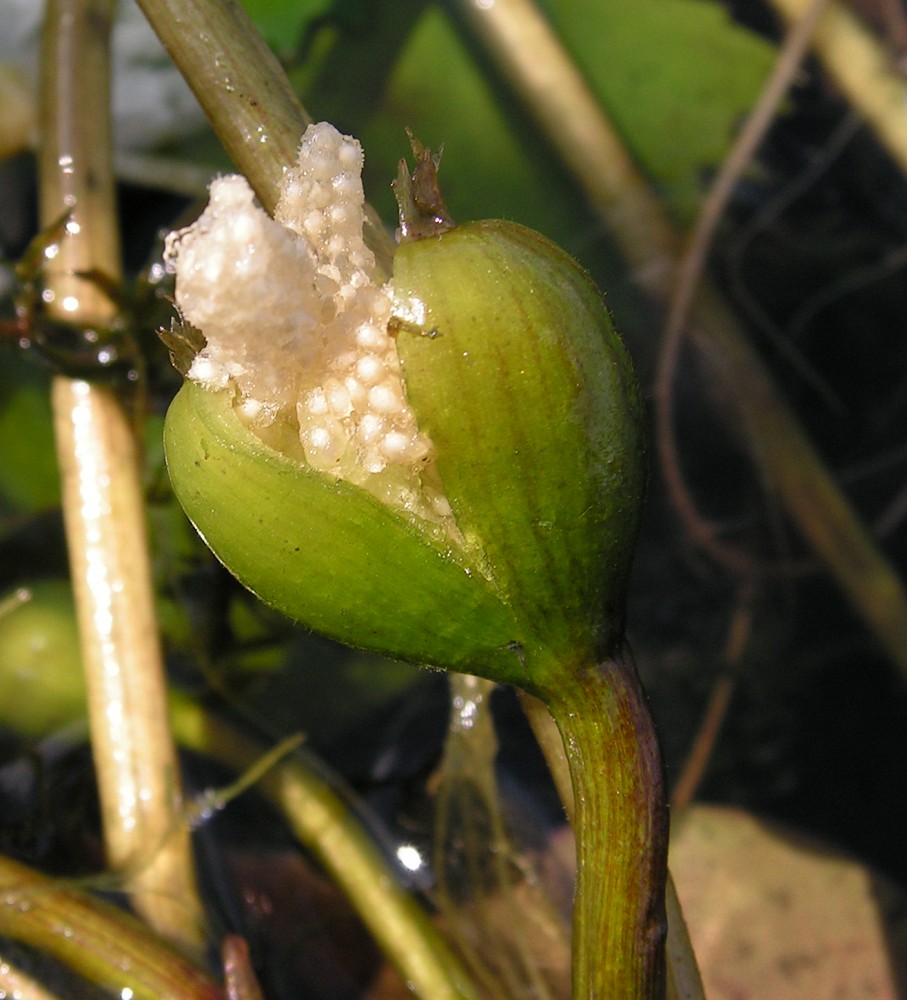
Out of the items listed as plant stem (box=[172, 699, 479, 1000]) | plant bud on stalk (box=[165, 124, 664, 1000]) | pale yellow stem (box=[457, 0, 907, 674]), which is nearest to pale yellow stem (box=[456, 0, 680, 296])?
pale yellow stem (box=[457, 0, 907, 674])

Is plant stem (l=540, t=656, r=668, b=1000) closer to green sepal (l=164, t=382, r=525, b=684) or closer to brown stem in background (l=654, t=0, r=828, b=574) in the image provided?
green sepal (l=164, t=382, r=525, b=684)

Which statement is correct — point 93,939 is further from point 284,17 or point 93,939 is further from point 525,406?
point 284,17

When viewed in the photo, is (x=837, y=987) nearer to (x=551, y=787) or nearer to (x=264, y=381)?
(x=551, y=787)

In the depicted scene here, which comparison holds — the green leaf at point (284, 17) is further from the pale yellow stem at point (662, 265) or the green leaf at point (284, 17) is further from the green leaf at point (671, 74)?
the green leaf at point (671, 74)

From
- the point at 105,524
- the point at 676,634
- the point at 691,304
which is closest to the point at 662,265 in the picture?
the point at 691,304

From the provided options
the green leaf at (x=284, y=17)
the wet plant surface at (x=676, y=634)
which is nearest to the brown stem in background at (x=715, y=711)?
the wet plant surface at (x=676, y=634)

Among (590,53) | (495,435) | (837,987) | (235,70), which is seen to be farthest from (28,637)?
(590,53)
